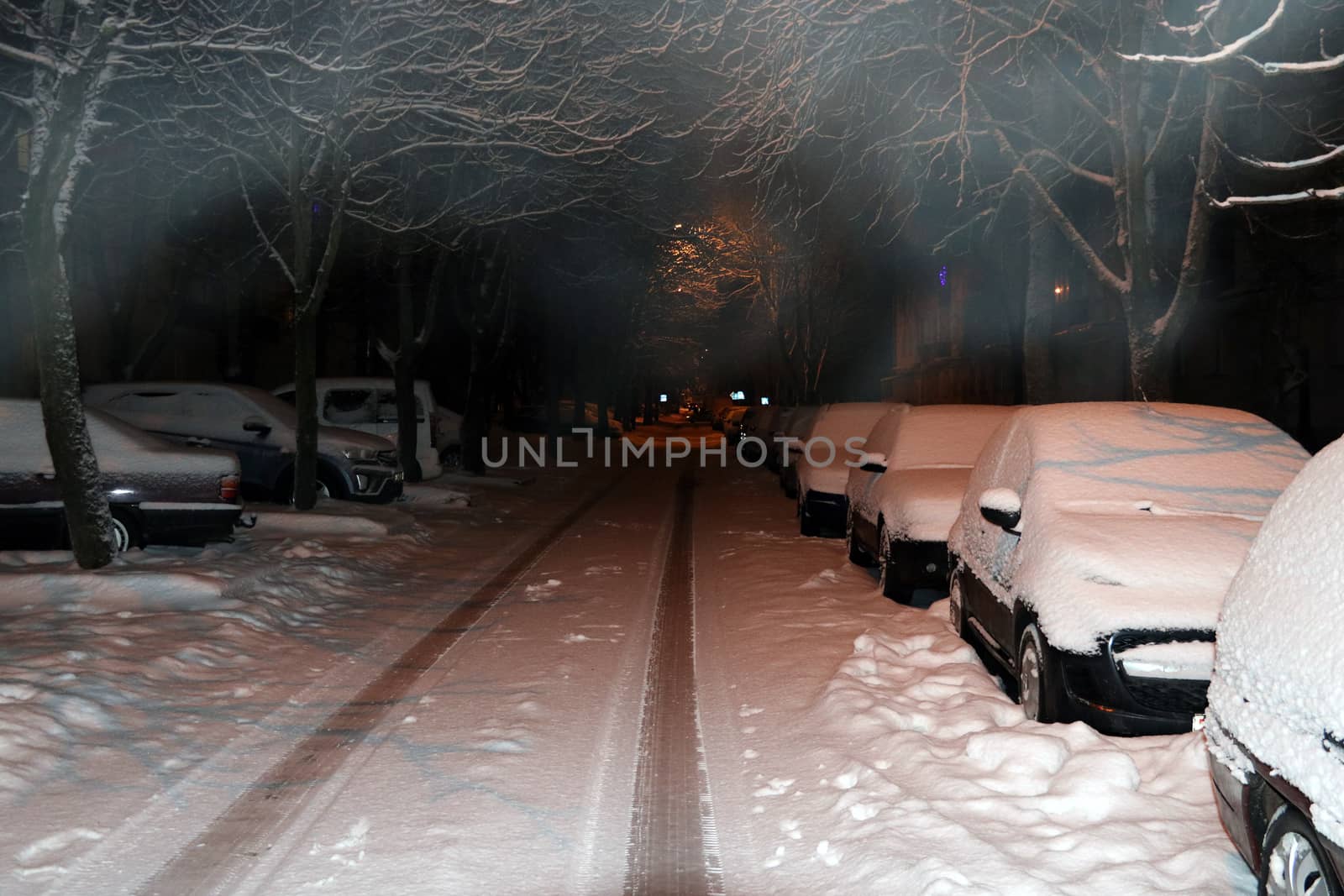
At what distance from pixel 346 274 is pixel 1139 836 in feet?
78.1

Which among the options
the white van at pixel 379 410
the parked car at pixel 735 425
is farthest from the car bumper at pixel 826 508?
the parked car at pixel 735 425

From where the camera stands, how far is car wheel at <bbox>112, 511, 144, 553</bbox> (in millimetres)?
11125

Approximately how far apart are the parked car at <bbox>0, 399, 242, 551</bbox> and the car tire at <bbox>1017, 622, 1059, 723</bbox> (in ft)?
26.9

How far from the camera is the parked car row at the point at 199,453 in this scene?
1079 centimetres

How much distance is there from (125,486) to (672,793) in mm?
7968

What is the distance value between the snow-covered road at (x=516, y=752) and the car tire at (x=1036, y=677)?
0.51ft

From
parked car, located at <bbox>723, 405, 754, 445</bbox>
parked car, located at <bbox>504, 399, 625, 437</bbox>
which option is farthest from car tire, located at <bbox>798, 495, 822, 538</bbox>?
parked car, located at <bbox>723, 405, 754, 445</bbox>

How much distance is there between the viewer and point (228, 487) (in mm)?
11336

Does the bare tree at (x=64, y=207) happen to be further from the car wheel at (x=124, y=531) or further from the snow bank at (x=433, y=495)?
the snow bank at (x=433, y=495)

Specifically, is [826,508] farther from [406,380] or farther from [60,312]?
[60,312]

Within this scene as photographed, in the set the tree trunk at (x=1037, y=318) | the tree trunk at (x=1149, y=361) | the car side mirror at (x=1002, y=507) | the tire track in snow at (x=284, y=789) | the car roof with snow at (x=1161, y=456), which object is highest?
the tree trunk at (x=1037, y=318)

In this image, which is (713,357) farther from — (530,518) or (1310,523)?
(1310,523)

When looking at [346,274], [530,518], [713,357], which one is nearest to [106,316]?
[346,274]

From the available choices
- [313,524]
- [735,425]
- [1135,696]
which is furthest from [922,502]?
[735,425]
